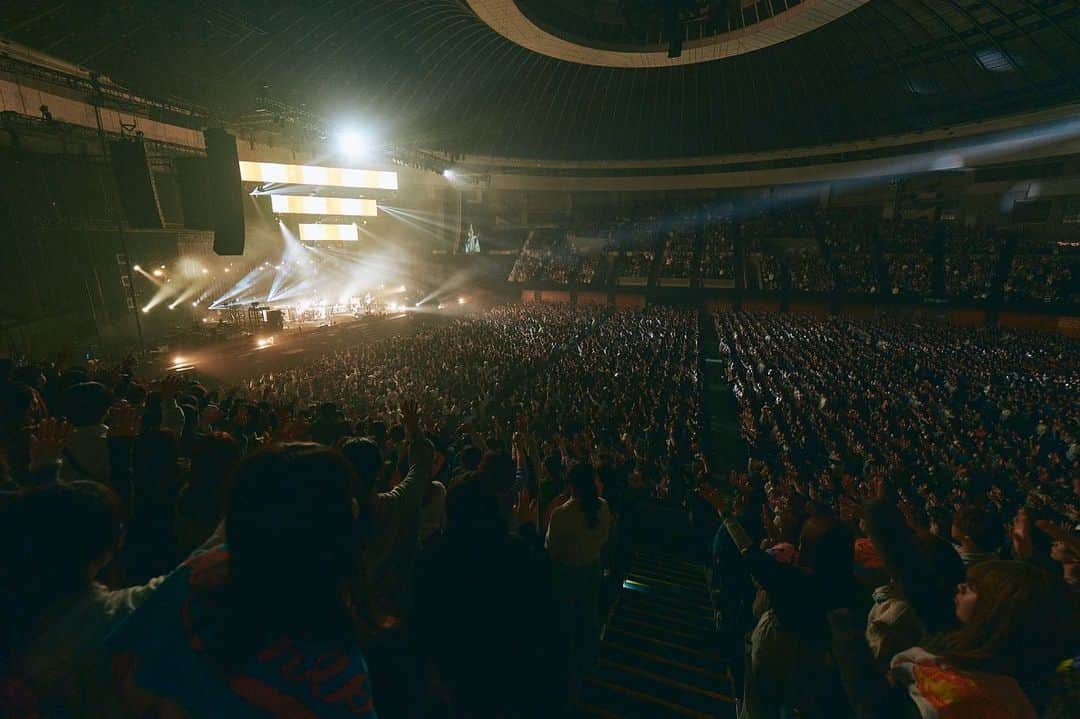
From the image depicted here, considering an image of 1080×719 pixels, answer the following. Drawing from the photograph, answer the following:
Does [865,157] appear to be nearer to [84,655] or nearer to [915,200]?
[915,200]

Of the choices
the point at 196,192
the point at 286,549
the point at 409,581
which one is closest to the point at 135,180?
the point at 196,192

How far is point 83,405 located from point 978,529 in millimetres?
5392

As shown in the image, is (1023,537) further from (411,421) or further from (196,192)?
(196,192)

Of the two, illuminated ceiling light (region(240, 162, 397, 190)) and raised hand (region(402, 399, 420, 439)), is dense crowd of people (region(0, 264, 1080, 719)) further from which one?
illuminated ceiling light (region(240, 162, 397, 190))

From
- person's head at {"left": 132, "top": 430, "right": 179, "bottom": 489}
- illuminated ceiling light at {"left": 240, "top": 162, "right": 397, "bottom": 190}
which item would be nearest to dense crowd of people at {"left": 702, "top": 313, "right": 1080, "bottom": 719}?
person's head at {"left": 132, "top": 430, "right": 179, "bottom": 489}

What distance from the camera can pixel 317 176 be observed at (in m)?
25.4

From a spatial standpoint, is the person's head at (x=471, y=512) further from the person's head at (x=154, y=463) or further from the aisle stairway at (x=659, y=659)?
the aisle stairway at (x=659, y=659)

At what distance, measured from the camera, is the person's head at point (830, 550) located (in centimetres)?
212

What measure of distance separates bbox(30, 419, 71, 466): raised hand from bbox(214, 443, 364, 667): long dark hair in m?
2.17

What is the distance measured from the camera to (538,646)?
1.58m

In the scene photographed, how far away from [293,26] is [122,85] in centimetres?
674

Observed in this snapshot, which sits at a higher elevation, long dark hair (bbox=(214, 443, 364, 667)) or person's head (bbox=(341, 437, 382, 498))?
long dark hair (bbox=(214, 443, 364, 667))

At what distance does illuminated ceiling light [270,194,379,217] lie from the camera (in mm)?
25781

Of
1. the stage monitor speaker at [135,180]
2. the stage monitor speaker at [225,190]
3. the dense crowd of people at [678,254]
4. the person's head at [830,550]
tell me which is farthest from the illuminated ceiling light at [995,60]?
the stage monitor speaker at [135,180]
